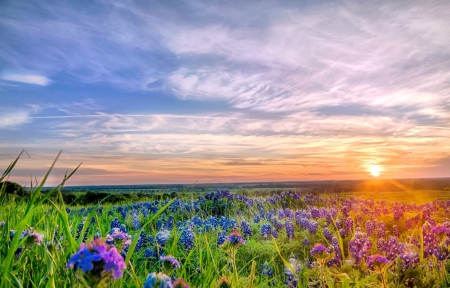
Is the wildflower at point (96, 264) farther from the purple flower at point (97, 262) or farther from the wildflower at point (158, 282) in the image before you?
the wildflower at point (158, 282)

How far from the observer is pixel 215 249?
7090 millimetres

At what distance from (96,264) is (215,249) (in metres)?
5.56

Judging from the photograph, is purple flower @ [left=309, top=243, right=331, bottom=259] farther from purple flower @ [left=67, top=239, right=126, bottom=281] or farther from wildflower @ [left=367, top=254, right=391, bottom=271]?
purple flower @ [left=67, top=239, right=126, bottom=281]

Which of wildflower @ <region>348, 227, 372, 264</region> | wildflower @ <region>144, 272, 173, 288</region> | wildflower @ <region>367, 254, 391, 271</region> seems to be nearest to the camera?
wildflower @ <region>144, 272, 173, 288</region>

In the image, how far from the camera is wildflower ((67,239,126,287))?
1667 millimetres

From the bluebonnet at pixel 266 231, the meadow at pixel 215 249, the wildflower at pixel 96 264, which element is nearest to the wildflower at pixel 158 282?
the meadow at pixel 215 249

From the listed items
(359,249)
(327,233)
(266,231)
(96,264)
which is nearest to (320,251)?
(359,249)

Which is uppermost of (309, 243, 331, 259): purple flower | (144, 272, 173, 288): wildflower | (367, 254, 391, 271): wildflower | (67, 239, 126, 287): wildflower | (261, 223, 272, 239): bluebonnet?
(67, 239, 126, 287): wildflower

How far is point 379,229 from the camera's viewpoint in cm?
802

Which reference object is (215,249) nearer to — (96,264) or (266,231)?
(266,231)

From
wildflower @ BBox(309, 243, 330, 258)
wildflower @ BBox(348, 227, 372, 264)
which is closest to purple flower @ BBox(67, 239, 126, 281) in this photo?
wildflower @ BBox(309, 243, 330, 258)

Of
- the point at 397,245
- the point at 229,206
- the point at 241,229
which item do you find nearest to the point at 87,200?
the point at 229,206

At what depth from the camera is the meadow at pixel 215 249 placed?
2637mm

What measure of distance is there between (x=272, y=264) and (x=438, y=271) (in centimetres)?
263
